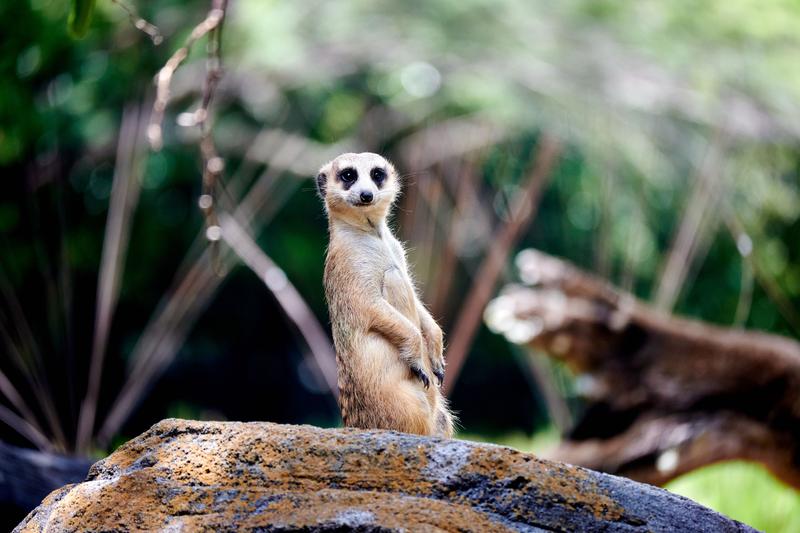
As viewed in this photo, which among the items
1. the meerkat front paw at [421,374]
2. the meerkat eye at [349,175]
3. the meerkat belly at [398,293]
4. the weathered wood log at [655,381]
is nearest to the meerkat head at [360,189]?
the meerkat eye at [349,175]

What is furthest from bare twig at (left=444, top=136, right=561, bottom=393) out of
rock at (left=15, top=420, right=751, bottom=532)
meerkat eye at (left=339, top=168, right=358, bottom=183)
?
rock at (left=15, top=420, right=751, bottom=532)

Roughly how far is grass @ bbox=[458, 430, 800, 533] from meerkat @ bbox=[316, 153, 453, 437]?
309cm

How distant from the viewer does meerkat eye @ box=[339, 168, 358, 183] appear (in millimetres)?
3883

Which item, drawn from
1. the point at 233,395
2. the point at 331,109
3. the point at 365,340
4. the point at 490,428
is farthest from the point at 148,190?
the point at 365,340

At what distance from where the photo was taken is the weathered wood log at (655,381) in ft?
20.9

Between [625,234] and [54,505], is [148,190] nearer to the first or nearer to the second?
[625,234]

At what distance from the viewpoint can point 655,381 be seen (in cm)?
657

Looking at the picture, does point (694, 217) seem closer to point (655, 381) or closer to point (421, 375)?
point (655, 381)

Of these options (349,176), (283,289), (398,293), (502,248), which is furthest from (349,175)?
(502,248)

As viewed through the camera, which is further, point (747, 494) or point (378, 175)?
point (747, 494)

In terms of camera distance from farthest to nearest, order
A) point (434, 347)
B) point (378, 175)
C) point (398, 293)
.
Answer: point (378, 175)
point (434, 347)
point (398, 293)

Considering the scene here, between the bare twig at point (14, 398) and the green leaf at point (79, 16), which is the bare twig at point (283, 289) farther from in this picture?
the green leaf at point (79, 16)

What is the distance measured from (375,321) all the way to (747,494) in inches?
184

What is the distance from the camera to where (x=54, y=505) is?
2.84 meters
